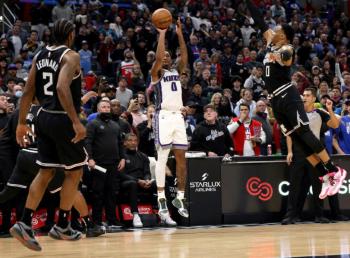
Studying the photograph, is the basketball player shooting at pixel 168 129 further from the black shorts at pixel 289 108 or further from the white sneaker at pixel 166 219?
the black shorts at pixel 289 108

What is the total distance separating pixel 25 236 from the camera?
310 inches

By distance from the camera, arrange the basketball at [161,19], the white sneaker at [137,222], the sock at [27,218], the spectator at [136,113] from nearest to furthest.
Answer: the sock at [27,218] → the basketball at [161,19] → the white sneaker at [137,222] → the spectator at [136,113]

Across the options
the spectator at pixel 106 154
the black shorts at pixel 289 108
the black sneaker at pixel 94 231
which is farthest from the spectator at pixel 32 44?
the black shorts at pixel 289 108

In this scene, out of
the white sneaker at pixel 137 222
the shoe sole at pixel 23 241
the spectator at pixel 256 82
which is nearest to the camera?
the shoe sole at pixel 23 241

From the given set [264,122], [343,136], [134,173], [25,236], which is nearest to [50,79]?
[25,236]

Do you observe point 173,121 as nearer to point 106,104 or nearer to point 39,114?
point 106,104

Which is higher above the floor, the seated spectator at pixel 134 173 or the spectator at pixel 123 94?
the spectator at pixel 123 94

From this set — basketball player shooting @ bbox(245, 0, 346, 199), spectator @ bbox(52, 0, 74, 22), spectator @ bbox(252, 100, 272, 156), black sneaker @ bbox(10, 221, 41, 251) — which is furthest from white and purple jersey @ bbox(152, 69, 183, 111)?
spectator @ bbox(52, 0, 74, 22)

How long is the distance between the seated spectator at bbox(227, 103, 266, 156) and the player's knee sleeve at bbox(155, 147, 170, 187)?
237 cm

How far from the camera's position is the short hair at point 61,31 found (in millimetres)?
8383

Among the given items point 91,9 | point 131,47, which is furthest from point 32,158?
point 91,9

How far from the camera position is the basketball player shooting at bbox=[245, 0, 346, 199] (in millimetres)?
9866

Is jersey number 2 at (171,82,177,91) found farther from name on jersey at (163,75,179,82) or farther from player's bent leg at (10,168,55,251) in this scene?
player's bent leg at (10,168,55,251)

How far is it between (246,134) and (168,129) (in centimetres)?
259
